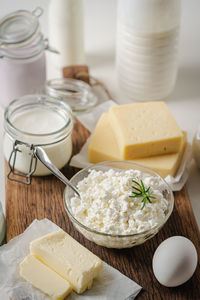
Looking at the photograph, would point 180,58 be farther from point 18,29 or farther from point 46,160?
point 46,160

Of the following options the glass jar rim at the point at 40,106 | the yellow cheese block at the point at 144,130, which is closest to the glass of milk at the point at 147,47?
the yellow cheese block at the point at 144,130

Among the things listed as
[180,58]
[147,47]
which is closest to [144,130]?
[147,47]

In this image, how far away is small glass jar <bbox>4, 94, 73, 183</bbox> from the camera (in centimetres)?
178

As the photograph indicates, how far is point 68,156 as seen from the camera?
1.89 meters

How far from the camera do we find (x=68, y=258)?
1.46m

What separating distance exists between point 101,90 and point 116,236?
1.11m

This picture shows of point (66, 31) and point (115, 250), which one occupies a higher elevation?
point (66, 31)

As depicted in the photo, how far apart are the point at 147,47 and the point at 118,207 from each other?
2.97ft

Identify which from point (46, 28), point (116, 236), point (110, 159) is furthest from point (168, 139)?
point (46, 28)

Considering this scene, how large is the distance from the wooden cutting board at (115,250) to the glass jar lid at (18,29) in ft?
1.90

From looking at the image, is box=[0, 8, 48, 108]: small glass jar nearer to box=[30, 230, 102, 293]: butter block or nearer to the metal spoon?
the metal spoon

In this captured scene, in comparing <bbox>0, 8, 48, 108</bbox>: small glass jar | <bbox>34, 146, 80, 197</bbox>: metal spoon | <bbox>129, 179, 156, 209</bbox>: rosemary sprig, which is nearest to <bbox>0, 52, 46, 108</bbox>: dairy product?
<bbox>0, 8, 48, 108</bbox>: small glass jar

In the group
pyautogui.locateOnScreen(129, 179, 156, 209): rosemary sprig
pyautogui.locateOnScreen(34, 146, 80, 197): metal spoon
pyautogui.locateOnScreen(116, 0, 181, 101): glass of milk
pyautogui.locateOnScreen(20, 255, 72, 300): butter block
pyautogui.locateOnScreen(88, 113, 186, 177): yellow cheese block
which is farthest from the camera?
pyautogui.locateOnScreen(116, 0, 181, 101): glass of milk

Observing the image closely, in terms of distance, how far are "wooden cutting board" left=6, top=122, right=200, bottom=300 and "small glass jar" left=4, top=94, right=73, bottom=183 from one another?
7 cm
